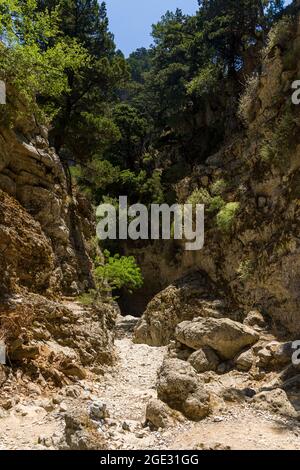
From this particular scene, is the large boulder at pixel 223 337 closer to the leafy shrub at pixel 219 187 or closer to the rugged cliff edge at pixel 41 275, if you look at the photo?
the rugged cliff edge at pixel 41 275

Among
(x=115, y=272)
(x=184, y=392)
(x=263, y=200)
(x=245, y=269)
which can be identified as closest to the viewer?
(x=184, y=392)

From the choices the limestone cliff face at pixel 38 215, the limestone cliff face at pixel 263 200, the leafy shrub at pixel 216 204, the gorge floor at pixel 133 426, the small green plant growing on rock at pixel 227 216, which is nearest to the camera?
the gorge floor at pixel 133 426

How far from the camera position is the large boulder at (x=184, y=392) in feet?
26.0

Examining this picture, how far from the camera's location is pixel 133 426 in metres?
7.52

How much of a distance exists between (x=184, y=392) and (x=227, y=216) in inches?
384

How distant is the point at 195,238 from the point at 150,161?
10.9 meters

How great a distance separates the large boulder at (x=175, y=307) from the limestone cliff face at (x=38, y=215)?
4.80 meters

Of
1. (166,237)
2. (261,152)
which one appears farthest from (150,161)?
(261,152)

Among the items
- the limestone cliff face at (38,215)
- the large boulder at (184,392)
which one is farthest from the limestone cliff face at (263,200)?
the limestone cliff face at (38,215)

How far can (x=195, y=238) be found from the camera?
18734 mm

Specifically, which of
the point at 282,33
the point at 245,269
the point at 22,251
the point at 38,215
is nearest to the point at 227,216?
the point at 245,269

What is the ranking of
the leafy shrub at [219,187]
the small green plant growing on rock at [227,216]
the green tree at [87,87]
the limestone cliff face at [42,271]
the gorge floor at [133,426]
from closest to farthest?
1. the gorge floor at [133,426]
2. the limestone cliff face at [42,271]
3. the small green plant growing on rock at [227,216]
4. the green tree at [87,87]
5. the leafy shrub at [219,187]

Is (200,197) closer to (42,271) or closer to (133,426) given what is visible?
(42,271)

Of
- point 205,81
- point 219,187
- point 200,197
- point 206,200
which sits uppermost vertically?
point 205,81
